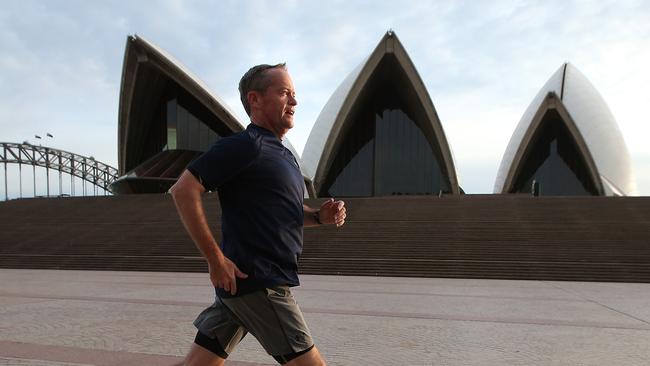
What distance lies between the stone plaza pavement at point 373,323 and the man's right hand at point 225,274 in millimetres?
2005

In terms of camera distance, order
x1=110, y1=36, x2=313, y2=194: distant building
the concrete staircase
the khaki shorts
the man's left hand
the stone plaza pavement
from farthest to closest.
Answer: x1=110, y1=36, x2=313, y2=194: distant building, the concrete staircase, the stone plaza pavement, the man's left hand, the khaki shorts

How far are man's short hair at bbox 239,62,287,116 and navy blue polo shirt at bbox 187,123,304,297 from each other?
0.46ft

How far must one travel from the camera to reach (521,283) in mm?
9023

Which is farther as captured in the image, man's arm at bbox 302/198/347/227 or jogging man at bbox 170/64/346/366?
man's arm at bbox 302/198/347/227

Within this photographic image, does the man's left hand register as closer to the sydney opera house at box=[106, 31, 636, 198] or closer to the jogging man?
the jogging man

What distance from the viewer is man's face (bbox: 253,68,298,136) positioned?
5.46 ft

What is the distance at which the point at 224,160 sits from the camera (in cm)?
148

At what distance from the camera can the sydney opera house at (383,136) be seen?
30.0 metres

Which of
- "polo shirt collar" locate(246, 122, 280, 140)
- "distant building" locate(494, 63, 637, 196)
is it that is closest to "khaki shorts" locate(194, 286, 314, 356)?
"polo shirt collar" locate(246, 122, 280, 140)

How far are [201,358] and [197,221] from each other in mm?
474

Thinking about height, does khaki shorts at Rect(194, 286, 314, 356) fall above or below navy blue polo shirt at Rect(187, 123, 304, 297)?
below

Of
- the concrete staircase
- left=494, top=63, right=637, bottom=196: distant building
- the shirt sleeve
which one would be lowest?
the concrete staircase

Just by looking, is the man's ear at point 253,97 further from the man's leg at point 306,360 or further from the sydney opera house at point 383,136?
the sydney opera house at point 383,136

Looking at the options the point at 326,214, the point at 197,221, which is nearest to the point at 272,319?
the point at 197,221
